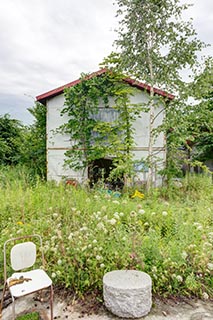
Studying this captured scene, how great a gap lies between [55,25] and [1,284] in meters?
6.27

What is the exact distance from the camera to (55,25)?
263 inches

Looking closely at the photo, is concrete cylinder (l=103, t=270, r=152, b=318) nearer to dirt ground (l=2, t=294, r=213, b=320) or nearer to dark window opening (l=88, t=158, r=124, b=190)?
dirt ground (l=2, t=294, r=213, b=320)

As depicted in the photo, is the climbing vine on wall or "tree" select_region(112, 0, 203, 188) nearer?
"tree" select_region(112, 0, 203, 188)

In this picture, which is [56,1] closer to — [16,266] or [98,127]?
[98,127]

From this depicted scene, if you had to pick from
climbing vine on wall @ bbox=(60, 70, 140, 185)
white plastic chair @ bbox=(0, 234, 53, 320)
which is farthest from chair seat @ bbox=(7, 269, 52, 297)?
climbing vine on wall @ bbox=(60, 70, 140, 185)

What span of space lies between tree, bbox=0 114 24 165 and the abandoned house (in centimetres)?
268

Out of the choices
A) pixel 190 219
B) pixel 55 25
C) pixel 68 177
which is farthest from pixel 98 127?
pixel 190 219

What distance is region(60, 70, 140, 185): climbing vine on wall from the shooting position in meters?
8.35

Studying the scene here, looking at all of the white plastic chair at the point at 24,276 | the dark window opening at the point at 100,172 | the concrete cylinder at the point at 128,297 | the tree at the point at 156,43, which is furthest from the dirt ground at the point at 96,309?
the dark window opening at the point at 100,172

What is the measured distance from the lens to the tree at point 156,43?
7.27 meters

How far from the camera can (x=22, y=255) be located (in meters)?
2.70

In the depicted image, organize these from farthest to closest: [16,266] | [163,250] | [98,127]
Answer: [98,127]
[163,250]
[16,266]

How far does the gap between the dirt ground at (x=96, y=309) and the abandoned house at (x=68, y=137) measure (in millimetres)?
5705

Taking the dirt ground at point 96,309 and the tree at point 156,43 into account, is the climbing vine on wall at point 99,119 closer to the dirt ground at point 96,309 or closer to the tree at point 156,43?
the tree at point 156,43
